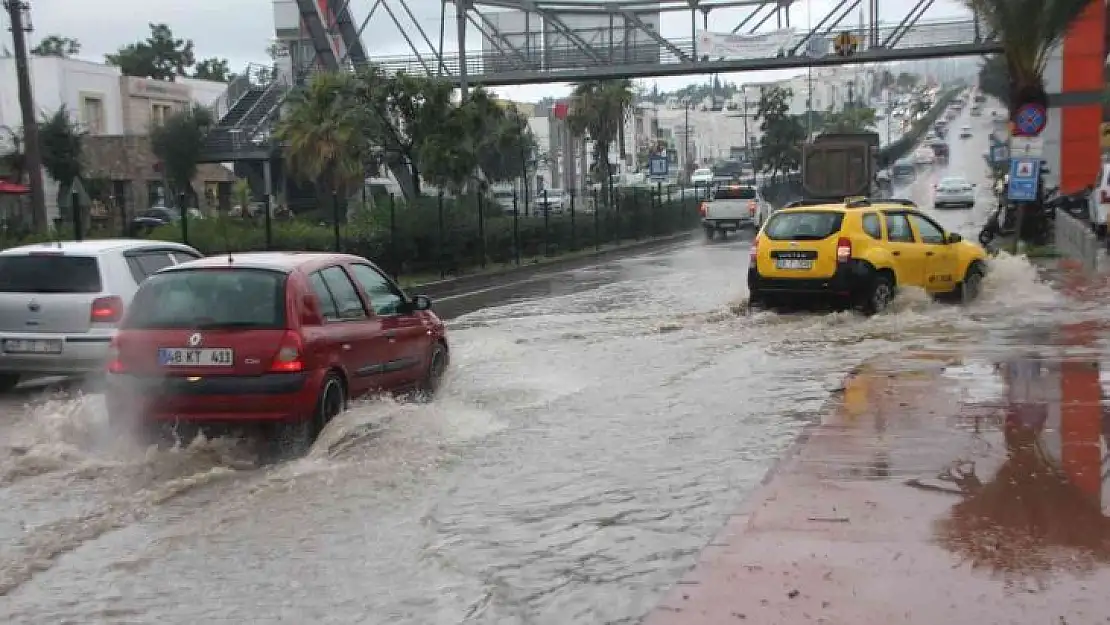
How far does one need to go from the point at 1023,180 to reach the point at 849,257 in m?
12.2

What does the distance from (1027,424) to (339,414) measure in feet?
16.2

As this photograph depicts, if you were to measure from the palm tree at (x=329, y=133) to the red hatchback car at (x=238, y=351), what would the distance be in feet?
75.8

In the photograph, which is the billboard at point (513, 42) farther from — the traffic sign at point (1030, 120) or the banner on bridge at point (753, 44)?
the traffic sign at point (1030, 120)

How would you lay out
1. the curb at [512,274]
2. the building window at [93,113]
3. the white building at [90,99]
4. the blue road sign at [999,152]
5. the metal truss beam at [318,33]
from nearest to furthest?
the curb at [512,274] → the metal truss beam at [318,33] → the white building at [90,99] → the building window at [93,113] → the blue road sign at [999,152]

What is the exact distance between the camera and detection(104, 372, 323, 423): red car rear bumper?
8.02 metres

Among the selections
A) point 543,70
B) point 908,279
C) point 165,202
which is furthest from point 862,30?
point 165,202

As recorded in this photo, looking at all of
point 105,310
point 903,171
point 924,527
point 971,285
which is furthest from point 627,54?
point 903,171

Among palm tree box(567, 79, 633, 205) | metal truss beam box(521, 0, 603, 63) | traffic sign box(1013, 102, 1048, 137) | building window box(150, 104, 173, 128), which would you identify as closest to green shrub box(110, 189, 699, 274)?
metal truss beam box(521, 0, 603, 63)

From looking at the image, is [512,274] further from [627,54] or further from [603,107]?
[603,107]

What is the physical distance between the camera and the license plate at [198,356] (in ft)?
26.5

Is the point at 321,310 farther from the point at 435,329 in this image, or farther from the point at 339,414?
the point at 435,329

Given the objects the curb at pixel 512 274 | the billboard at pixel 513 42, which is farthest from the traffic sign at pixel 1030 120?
the billboard at pixel 513 42

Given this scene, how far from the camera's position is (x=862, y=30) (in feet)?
137

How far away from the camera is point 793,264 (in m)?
15.8
